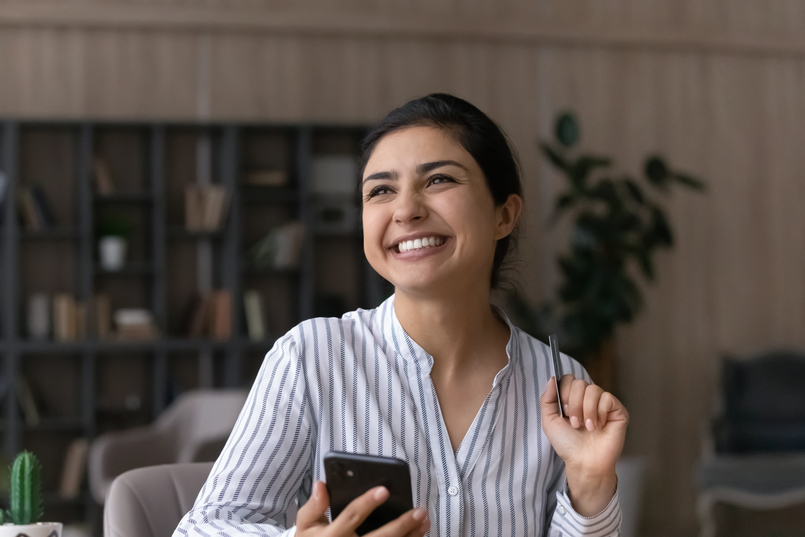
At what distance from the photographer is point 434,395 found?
1382mm

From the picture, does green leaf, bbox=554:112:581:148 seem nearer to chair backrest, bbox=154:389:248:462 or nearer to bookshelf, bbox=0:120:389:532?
bookshelf, bbox=0:120:389:532

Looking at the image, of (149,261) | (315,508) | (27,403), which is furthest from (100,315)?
(315,508)

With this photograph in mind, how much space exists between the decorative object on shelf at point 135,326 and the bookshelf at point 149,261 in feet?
0.14

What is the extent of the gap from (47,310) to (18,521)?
384cm

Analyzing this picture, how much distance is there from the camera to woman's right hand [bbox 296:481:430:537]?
40.3 inches

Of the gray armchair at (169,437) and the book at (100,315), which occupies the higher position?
the book at (100,315)

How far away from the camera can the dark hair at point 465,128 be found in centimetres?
143

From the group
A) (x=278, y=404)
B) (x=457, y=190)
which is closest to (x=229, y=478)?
(x=278, y=404)

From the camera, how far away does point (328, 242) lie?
5.25 metres

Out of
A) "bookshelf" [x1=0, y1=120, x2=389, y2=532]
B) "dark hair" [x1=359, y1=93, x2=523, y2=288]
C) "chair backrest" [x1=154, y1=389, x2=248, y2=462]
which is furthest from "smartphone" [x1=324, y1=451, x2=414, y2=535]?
"bookshelf" [x1=0, y1=120, x2=389, y2=532]

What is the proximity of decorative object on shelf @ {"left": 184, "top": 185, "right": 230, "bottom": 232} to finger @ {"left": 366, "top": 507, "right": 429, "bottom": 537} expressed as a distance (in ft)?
13.2

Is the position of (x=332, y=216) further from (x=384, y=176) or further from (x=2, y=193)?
(x=384, y=176)

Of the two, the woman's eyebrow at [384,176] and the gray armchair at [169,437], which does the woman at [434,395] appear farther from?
the gray armchair at [169,437]

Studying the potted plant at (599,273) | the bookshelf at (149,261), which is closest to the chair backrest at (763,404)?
the potted plant at (599,273)
